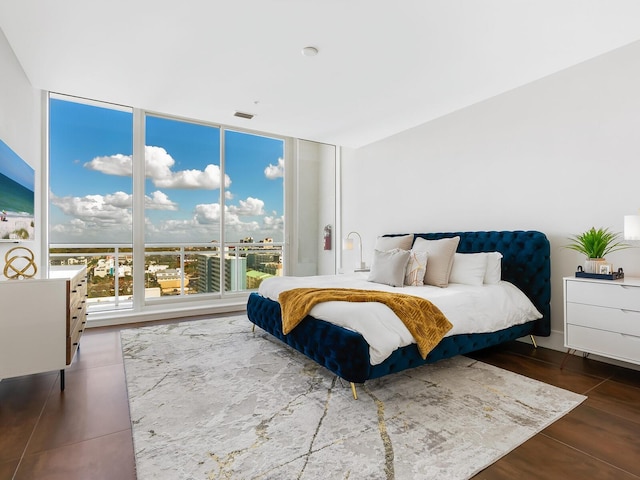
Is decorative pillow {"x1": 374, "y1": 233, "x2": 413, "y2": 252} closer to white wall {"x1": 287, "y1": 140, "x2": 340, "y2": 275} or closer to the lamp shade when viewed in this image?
white wall {"x1": 287, "y1": 140, "x2": 340, "y2": 275}

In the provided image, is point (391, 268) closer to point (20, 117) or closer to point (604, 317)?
point (604, 317)

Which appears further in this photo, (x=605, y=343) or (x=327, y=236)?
(x=327, y=236)

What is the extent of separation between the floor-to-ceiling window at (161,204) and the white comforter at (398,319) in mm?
2078

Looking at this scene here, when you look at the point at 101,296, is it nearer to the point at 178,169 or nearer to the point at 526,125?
the point at 178,169

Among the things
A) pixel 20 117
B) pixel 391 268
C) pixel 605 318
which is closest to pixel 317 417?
pixel 391 268

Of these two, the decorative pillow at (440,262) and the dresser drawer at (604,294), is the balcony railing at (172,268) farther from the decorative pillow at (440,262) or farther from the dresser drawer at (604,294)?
the dresser drawer at (604,294)

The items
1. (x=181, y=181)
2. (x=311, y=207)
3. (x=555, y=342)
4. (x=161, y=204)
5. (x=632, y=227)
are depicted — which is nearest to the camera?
(x=632, y=227)

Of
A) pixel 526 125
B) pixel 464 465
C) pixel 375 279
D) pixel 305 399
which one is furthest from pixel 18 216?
pixel 526 125

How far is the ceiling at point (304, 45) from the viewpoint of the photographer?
8.04 feet

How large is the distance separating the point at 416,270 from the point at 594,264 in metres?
1.44

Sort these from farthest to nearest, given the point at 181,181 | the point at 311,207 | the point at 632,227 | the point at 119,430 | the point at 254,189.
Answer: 1. the point at 311,207
2. the point at 254,189
3. the point at 181,181
4. the point at 632,227
5. the point at 119,430

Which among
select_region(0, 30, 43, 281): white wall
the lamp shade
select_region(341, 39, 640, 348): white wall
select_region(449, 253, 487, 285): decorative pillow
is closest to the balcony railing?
select_region(0, 30, 43, 281): white wall

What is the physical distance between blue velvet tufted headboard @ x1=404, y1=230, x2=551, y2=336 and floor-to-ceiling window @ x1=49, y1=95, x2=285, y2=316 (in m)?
3.48

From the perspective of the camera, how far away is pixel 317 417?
6.82 ft
